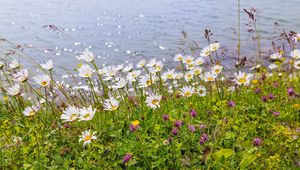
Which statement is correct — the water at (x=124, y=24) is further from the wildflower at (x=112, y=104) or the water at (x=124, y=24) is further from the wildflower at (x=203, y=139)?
the wildflower at (x=203, y=139)

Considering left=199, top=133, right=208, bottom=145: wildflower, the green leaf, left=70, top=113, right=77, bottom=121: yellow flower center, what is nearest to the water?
left=70, top=113, right=77, bottom=121: yellow flower center

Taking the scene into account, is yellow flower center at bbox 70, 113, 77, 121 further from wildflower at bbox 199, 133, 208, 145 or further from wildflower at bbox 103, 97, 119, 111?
wildflower at bbox 199, 133, 208, 145

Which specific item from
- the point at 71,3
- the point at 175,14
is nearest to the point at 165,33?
the point at 175,14

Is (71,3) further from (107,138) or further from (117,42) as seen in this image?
(107,138)

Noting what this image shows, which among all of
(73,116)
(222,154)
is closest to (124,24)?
(73,116)

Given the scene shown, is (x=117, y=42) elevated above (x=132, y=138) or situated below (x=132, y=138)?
below

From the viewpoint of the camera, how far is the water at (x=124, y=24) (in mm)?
9828

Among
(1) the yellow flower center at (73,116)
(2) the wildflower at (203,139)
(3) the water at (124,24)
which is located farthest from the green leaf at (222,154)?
(3) the water at (124,24)

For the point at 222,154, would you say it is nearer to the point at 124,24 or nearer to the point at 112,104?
the point at 112,104

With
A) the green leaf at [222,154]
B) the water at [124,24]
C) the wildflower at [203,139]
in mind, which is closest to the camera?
the green leaf at [222,154]

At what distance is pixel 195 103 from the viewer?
4.29m

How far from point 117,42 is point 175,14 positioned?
3.24m

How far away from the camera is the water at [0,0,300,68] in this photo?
387 inches

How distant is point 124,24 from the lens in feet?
40.7
